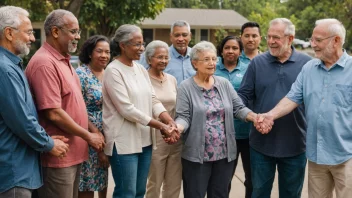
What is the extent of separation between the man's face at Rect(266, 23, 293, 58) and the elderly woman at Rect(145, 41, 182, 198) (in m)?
1.11

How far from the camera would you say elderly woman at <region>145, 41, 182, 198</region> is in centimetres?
478

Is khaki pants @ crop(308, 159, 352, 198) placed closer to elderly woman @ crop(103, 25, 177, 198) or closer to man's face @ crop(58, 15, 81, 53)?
elderly woman @ crop(103, 25, 177, 198)

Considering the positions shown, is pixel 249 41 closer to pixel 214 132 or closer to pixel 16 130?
pixel 214 132

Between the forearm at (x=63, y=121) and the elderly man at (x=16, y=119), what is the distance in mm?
209

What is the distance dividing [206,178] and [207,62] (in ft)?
3.76

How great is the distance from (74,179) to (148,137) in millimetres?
865

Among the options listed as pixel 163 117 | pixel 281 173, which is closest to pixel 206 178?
pixel 163 117

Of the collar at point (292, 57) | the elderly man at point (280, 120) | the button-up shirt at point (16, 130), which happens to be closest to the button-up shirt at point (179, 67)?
the elderly man at point (280, 120)

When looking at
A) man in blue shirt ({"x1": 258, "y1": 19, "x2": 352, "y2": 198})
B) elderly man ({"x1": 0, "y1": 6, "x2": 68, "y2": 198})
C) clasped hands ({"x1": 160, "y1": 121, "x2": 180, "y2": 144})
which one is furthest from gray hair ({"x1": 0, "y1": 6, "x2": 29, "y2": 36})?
man in blue shirt ({"x1": 258, "y1": 19, "x2": 352, "y2": 198})

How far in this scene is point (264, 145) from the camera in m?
4.63

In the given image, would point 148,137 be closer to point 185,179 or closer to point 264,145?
point 185,179

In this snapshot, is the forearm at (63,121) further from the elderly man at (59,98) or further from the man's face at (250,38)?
the man's face at (250,38)

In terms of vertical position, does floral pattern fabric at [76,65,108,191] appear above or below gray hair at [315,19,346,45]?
below

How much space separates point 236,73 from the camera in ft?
17.3
